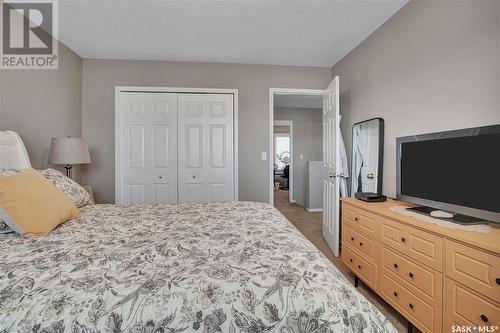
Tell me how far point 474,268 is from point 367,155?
155 cm

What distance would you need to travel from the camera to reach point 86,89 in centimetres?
302

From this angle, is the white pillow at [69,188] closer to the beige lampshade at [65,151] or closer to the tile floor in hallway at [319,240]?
the beige lampshade at [65,151]

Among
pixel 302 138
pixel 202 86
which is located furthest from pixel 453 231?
pixel 302 138

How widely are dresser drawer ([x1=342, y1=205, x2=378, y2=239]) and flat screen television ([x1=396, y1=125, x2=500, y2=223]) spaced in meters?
0.31

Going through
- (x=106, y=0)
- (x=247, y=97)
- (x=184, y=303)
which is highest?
(x=106, y=0)

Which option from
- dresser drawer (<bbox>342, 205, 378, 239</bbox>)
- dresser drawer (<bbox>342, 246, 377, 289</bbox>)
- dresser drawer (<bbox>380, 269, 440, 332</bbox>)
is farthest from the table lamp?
dresser drawer (<bbox>380, 269, 440, 332</bbox>)

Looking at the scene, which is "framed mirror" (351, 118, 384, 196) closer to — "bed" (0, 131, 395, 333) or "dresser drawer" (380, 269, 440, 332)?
"dresser drawer" (380, 269, 440, 332)

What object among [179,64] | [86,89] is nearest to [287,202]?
[179,64]

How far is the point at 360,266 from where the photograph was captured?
190 centimetres

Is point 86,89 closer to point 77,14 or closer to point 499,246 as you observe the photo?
point 77,14

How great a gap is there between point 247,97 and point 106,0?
1807mm

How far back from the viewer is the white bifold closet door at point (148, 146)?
304cm

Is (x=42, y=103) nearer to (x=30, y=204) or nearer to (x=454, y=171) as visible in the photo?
(x=30, y=204)

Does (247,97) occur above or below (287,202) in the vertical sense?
above
